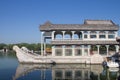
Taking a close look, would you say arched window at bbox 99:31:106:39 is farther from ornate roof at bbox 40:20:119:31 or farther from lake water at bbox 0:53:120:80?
lake water at bbox 0:53:120:80

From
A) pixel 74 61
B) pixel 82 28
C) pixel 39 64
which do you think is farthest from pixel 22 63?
pixel 82 28

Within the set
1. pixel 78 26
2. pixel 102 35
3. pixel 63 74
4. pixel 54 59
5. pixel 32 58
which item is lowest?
pixel 63 74

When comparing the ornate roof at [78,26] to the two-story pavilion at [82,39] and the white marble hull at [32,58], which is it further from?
the white marble hull at [32,58]

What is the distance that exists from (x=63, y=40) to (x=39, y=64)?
542 centimetres

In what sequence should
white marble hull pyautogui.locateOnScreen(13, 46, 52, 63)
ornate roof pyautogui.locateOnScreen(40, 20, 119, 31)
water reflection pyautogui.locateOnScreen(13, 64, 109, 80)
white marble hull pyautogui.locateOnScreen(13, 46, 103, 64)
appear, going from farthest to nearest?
ornate roof pyautogui.locateOnScreen(40, 20, 119, 31) → white marble hull pyautogui.locateOnScreen(13, 46, 52, 63) → white marble hull pyautogui.locateOnScreen(13, 46, 103, 64) → water reflection pyautogui.locateOnScreen(13, 64, 109, 80)

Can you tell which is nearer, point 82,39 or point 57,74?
point 57,74

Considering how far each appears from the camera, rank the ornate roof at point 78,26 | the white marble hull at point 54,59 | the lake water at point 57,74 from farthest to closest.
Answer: the ornate roof at point 78,26
the white marble hull at point 54,59
the lake water at point 57,74

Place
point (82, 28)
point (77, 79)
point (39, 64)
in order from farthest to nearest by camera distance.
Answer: point (82, 28)
point (39, 64)
point (77, 79)

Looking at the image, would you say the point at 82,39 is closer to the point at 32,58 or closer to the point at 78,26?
the point at 78,26

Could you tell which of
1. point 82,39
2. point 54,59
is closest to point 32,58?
point 54,59

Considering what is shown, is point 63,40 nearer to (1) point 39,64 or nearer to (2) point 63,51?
(2) point 63,51

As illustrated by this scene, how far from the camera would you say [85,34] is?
42562mm

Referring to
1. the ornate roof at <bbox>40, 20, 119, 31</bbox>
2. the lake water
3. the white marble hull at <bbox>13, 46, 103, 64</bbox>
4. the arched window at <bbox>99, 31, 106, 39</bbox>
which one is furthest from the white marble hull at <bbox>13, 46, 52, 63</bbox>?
the arched window at <bbox>99, 31, 106, 39</bbox>

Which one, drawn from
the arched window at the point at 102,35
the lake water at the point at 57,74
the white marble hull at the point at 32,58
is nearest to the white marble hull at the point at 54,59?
the white marble hull at the point at 32,58
